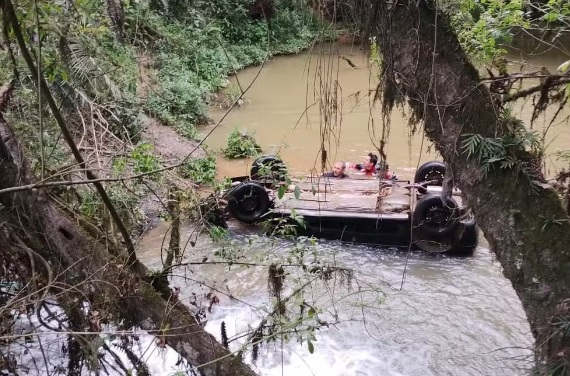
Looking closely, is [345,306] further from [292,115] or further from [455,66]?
[292,115]

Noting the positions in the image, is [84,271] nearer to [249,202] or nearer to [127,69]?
[249,202]

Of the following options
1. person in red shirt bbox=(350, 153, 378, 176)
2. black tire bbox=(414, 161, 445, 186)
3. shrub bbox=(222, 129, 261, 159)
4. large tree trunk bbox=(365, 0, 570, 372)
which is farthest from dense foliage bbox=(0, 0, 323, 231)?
black tire bbox=(414, 161, 445, 186)

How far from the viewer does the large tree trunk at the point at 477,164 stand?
2602 millimetres

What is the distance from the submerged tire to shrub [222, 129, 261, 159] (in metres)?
4.42

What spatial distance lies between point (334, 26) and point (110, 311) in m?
2.10

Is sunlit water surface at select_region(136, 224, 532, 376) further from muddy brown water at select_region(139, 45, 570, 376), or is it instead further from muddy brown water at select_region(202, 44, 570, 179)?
muddy brown water at select_region(202, 44, 570, 179)

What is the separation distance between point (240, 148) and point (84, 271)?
7695 mm

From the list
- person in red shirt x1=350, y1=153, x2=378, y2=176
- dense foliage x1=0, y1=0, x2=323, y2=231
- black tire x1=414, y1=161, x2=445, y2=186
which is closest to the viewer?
dense foliage x1=0, y1=0, x2=323, y2=231

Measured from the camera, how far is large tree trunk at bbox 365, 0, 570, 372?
8.54 ft

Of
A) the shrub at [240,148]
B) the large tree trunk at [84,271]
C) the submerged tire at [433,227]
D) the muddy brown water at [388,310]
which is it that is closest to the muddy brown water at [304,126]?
the shrub at [240,148]

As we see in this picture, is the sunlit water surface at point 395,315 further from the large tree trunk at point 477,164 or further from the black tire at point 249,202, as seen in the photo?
the large tree trunk at point 477,164

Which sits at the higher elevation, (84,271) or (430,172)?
(84,271)

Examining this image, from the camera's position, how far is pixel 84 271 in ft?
10.5

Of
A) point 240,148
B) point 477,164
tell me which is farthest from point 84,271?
point 240,148
